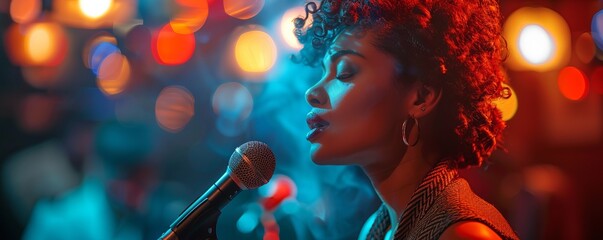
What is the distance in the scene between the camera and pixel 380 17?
2.30m

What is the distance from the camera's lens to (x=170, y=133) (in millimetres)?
5879

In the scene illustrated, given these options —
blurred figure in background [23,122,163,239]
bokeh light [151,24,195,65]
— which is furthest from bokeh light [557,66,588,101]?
blurred figure in background [23,122,163,239]

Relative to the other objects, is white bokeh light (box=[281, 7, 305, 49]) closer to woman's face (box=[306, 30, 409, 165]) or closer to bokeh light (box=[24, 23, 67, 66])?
bokeh light (box=[24, 23, 67, 66])

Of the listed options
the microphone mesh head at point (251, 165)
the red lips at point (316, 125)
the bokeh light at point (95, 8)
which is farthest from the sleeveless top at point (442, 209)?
the bokeh light at point (95, 8)

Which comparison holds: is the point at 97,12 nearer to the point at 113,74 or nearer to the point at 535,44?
the point at 113,74

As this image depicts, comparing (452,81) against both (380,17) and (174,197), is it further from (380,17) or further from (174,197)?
(174,197)

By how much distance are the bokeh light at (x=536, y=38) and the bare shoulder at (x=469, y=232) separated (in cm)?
856

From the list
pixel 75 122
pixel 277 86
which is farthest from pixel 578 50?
pixel 75 122

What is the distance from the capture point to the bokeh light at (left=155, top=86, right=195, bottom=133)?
20.9ft

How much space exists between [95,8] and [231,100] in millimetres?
2148

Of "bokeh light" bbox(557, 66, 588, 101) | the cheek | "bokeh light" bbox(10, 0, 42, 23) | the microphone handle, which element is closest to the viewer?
the microphone handle

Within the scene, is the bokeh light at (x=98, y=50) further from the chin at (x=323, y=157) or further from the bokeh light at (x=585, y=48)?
the bokeh light at (x=585, y=48)

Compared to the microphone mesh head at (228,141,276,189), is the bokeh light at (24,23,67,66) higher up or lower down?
higher up

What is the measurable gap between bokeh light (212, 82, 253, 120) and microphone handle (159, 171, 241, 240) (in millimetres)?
3805
